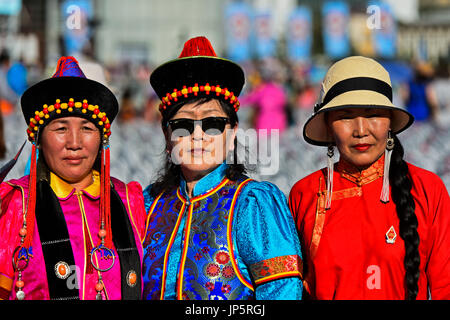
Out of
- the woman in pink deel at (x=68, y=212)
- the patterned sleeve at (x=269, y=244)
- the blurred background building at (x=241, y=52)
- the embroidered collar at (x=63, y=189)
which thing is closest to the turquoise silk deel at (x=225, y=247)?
the patterned sleeve at (x=269, y=244)

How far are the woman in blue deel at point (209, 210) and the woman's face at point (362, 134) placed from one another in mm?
401

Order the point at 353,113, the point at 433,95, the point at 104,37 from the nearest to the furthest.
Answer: the point at 353,113, the point at 433,95, the point at 104,37

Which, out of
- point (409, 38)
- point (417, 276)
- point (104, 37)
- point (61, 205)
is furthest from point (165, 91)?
point (409, 38)

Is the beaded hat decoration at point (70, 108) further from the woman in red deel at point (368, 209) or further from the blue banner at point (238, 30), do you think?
the blue banner at point (238, 30)

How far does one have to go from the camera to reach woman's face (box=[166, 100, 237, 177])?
3206 millimetres

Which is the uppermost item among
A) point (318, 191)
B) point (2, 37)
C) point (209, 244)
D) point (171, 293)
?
point (2, 37)

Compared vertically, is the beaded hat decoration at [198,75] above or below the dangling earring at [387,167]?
above

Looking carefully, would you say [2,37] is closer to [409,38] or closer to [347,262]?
[347,262]

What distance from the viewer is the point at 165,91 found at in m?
3.33

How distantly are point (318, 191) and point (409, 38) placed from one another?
4613cm

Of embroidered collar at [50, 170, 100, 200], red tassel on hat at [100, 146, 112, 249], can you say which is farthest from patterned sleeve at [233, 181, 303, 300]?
embroidered collar at [50, 170, 100, 200]

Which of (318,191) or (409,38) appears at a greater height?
(409,38)

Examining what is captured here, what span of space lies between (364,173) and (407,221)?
1.14 ft

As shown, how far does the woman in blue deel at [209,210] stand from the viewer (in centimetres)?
299
